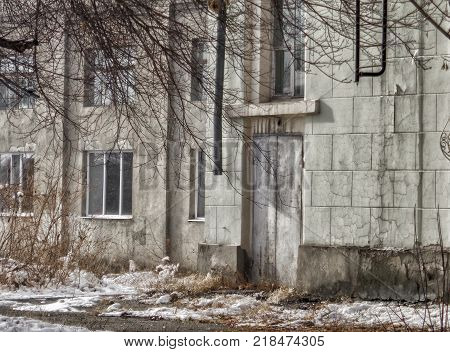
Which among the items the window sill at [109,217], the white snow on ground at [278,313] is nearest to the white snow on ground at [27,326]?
the white snow on ground at [278,313]

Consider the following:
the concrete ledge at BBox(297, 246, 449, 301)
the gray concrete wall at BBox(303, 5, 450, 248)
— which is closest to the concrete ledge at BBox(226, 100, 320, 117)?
the gray concrete wall at BBox(303, 5, 450, 248)

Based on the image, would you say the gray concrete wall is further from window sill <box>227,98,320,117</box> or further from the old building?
window sill <box>227,98,320,117</box>

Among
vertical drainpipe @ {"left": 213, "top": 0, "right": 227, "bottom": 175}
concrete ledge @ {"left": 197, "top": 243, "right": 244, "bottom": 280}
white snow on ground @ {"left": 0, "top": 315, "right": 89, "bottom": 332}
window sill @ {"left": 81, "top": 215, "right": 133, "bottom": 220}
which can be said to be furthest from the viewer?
window sill @ {"left": 81, "top": 215, "right": 133, "bottom": 220}

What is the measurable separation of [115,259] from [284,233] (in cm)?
583

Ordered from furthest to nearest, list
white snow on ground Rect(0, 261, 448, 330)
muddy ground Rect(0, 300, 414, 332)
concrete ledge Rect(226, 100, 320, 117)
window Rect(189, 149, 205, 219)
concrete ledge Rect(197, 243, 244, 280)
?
window Rect(189, 149, 205, 219) → concrete ledge Rect(197, 243, 244, 280) → concrete ledge Rect(226, 100, 320, 117) → white snow on ground Rect(0, 261, 448, 330) → muddy ground Rect(0, 300, 414, 332)

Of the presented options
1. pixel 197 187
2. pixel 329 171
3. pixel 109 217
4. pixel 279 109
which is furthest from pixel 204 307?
pixel 109 217

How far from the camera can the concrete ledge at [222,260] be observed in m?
16.1

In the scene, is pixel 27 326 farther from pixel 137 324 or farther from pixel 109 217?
pixel 109 217

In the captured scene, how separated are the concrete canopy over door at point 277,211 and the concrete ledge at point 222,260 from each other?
25 cm

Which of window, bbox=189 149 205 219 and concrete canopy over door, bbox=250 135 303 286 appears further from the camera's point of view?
window, bbox=189 149 205 219

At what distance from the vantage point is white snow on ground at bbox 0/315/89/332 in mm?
10711

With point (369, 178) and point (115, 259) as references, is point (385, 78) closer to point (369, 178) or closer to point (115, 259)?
point (369, 178)

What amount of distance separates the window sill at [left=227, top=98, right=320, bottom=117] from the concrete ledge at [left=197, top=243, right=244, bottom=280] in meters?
2.15

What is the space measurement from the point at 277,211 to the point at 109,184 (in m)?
6.43
